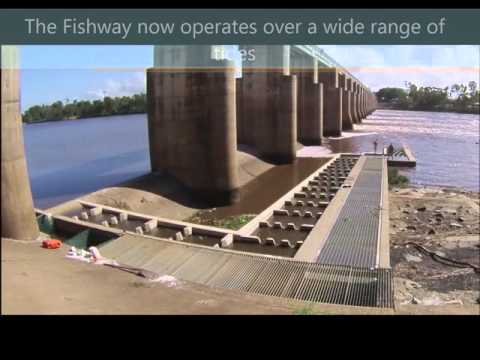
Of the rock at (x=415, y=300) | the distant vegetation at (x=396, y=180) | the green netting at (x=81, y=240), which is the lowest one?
the rock at (x=415, y=300)

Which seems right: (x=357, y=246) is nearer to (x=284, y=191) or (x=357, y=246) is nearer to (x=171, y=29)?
(x=171, y=29)

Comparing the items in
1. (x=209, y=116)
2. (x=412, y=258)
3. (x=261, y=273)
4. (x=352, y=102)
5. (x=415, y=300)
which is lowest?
(x=412, y=258)

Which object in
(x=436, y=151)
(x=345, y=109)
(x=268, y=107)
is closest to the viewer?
(x=268, y=107)

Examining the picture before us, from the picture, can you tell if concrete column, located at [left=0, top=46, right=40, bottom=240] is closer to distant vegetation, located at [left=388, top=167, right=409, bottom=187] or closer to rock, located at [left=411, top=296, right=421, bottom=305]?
rock, located at [left=411, top=296, right=421, bottom=305]

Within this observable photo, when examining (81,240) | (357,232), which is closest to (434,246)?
(357,232)

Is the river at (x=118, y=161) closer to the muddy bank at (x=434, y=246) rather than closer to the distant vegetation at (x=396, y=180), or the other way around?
the distant vegetation at (x=396, y=180)

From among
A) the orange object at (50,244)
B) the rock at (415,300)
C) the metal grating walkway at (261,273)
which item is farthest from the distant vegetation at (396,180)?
the orange object at (50,244)

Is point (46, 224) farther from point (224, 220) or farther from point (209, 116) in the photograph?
point (209, 116)
